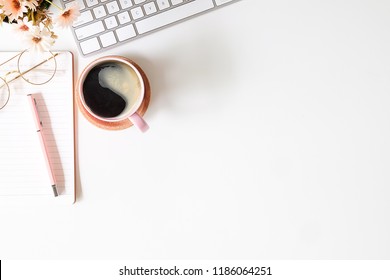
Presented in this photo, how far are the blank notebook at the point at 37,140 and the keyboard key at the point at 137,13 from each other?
112mm

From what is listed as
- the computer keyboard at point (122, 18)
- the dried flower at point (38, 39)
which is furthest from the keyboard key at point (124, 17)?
the dried flower at point (38, 39)

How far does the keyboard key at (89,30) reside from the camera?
0.68 metres

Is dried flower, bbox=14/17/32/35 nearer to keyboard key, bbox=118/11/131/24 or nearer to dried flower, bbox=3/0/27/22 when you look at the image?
dried flower, bbox=3/0/27/22

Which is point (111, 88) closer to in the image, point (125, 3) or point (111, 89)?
point (111, 89)

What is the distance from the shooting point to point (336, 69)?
0.72 meters

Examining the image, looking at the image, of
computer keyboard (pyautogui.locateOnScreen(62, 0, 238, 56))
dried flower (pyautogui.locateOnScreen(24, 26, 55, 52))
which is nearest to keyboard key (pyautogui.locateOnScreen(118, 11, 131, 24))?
computer keyboard (pyautogui.locateOnScreen(62, 0, 238, 56))

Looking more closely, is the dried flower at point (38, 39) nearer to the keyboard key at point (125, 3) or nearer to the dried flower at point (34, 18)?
the dried flower at point (34, 18)

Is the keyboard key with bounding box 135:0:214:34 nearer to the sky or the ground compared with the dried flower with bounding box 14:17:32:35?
nearer to the sky

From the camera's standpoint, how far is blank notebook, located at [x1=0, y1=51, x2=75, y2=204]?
→ 2.29ft

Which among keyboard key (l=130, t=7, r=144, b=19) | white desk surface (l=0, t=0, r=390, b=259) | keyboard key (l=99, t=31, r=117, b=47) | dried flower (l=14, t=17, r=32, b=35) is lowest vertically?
white desk surface (l=0, t=0, r=390, b=259)

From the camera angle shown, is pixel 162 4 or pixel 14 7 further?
pixel 162 4

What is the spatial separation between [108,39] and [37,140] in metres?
0.19

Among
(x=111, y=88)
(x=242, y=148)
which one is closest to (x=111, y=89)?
(x=111, y=88)

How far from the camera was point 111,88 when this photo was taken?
0.67m
